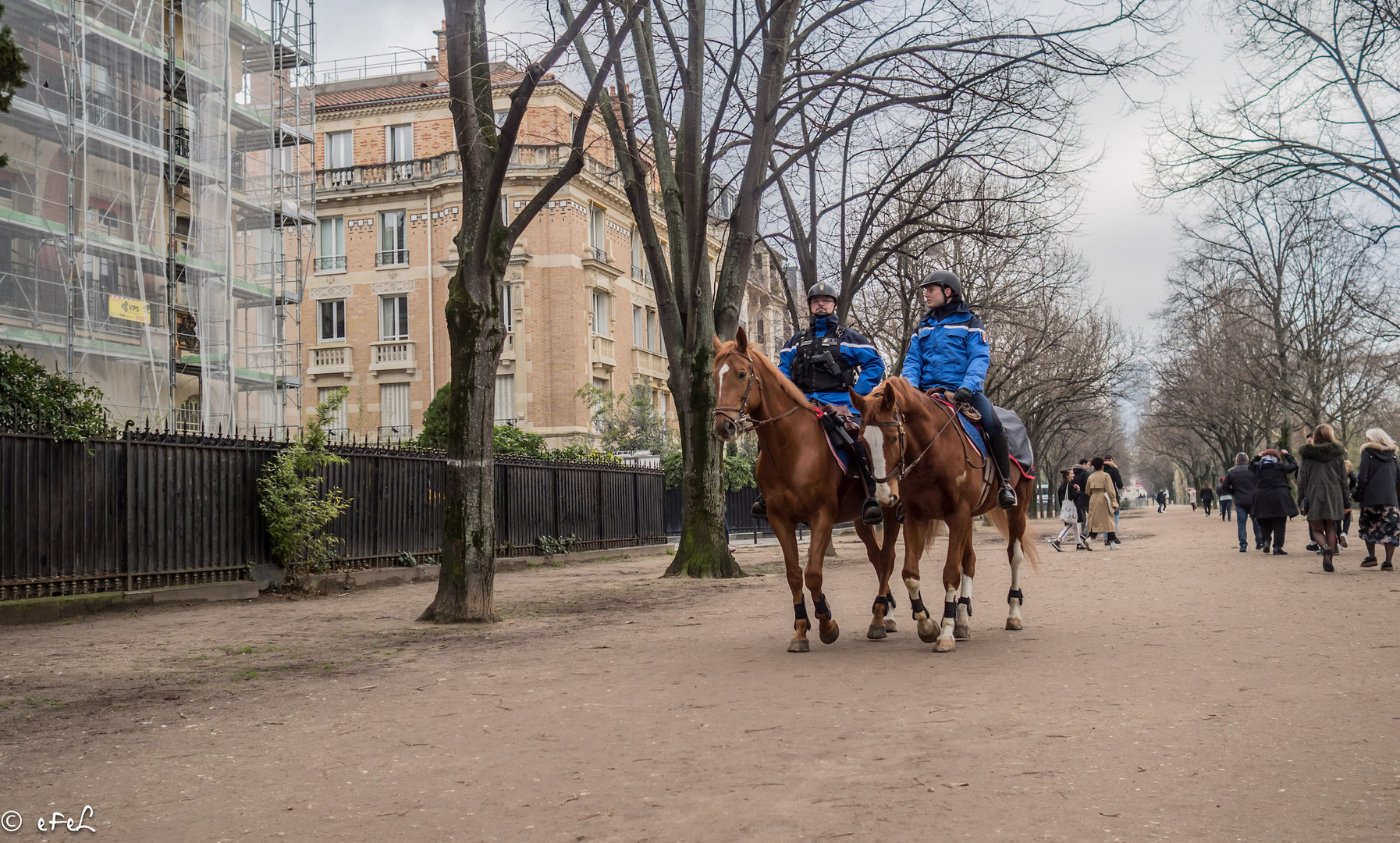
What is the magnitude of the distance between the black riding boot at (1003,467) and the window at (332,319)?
4013 centimetres

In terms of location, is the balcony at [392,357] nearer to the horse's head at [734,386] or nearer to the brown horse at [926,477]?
the horse's head at [734,386]

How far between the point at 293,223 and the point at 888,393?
33467 millimetres

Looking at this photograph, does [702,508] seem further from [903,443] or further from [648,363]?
[648,363]

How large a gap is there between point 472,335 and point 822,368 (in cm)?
397

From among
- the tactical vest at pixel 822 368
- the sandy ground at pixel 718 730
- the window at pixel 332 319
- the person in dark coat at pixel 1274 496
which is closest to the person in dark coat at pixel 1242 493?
the person in dark coat at pixel 1274 496

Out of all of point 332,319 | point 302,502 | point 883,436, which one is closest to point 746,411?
point 883,436

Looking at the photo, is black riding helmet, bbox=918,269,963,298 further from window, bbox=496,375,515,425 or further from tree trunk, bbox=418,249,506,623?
window, bbox=496,375,515,425

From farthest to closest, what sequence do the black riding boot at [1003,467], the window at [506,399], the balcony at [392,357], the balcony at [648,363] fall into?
the balcony at [648,363] < the balcony at [392,357] < the window at [506,399] < the black riding boot at [1003,467]

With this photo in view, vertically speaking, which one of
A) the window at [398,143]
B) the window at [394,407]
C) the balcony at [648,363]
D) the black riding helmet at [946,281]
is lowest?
the black riding helmet at [946,281]

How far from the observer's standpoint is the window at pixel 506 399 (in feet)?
146

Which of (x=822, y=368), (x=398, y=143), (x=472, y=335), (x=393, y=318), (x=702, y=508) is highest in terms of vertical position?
(x=398, y=143)

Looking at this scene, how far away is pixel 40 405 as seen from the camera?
1385 centimetres

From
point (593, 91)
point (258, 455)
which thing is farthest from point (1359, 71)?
point (258, 455)

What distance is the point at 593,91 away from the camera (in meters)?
13.0
